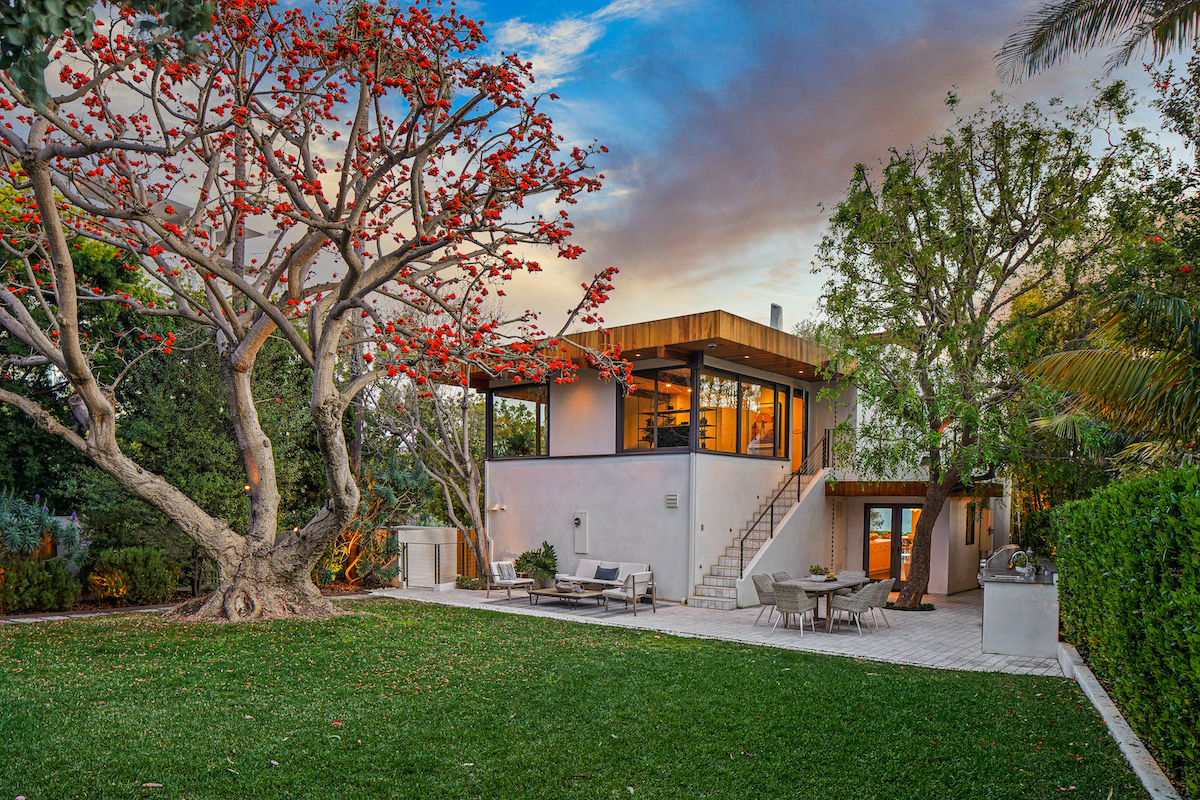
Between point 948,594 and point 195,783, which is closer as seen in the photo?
point 195,783

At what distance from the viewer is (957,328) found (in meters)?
12.2

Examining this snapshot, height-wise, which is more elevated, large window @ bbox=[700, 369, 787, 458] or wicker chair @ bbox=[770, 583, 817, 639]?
large window @ bbox=[700, 369, 787, 458]

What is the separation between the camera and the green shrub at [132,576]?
1242 cm

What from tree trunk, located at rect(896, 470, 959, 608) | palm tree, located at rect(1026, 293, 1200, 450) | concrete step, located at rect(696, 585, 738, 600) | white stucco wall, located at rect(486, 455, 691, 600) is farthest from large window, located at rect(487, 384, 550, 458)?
palm tree, located at rect(1026, 293, 1200, 450)

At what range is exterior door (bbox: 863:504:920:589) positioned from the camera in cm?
1711

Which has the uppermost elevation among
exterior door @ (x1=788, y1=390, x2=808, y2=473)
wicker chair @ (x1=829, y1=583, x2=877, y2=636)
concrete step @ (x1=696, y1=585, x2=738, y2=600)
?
exterior door @ (x1=788, y1=390, x2=808, y2=473)

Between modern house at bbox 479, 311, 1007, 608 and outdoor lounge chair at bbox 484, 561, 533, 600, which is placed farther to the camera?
modern house at bbox 479, 311, 1007, 608

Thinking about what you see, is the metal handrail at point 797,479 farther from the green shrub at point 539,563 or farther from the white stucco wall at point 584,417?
the green shrub at point 539,563

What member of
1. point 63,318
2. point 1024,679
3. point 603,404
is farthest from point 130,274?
point 1024,679

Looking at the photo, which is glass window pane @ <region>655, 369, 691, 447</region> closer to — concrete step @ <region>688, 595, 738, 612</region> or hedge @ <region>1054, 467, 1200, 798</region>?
concrete step @ <region>688, 595, 738, 612</region>

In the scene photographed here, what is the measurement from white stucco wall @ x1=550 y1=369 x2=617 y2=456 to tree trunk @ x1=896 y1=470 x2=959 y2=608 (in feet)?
20.4

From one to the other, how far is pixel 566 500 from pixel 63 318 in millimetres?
10277

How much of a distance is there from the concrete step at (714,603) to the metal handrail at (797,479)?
0.61 meters

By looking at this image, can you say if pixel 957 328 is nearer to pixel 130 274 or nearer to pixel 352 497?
pixel 352 497
